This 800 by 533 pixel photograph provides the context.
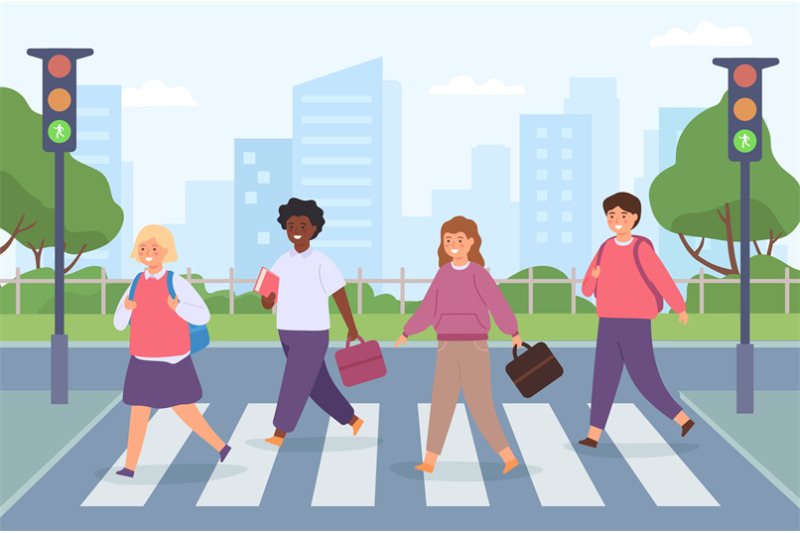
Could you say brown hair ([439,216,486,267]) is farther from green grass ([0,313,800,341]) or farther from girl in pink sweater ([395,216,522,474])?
green grass ([0,313,800,341])

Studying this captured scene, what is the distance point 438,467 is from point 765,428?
366cm

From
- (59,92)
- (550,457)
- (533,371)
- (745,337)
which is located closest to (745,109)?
(745,337)

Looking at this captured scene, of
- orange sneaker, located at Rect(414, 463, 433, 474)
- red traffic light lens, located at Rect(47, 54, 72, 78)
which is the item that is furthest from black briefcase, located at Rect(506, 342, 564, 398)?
red traffic light lens, located at Rect(47, 54, 72, 78)

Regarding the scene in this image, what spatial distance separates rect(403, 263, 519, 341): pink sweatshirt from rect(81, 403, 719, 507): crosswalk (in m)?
1.16

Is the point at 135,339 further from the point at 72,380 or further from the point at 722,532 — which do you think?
the point at 72,380

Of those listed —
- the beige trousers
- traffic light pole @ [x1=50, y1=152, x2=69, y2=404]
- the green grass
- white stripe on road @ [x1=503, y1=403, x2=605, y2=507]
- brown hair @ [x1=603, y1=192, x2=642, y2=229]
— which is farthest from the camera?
the green grass

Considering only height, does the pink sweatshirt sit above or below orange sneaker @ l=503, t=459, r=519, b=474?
above

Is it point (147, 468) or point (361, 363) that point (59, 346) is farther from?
point (361, 363)

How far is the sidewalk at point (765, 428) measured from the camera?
982cm

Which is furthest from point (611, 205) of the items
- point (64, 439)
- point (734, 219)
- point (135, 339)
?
point (734, 219)

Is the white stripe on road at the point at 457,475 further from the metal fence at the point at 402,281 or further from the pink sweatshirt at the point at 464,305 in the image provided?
the metal fence at the point at 402,281

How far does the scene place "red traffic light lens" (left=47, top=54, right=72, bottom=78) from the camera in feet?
41.2

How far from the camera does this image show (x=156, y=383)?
9531mm

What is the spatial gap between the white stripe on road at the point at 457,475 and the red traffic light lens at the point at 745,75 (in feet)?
14.4
